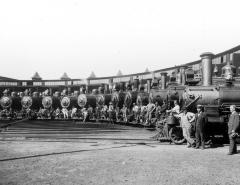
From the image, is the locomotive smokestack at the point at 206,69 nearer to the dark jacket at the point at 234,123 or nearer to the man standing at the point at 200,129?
the man standing at the point at 200,129

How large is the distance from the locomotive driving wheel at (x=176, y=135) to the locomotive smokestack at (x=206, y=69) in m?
4.32

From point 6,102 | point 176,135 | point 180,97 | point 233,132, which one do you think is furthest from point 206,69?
point 6,102

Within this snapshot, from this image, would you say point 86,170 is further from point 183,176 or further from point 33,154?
point 33,154

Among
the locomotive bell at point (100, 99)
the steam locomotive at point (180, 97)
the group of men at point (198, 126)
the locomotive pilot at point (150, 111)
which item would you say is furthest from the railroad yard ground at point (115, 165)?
the locomotive bell at point (100, 99)

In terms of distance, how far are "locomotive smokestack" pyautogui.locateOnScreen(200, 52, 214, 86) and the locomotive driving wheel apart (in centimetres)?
432

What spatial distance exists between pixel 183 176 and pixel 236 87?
7398mm

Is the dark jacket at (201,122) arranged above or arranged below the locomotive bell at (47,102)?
below

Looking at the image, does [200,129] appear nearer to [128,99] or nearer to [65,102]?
[128,99]

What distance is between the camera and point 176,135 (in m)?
11.8

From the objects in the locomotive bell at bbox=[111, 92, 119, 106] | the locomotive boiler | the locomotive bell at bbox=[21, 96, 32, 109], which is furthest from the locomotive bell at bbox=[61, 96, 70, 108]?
the locomotive boiler

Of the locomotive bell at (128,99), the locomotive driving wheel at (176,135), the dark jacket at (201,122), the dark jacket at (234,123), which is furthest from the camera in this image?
the locomotive bell at (128,99)

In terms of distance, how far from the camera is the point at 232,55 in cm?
2625

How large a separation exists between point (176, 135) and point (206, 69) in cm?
532

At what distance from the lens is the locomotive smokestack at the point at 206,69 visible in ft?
50.3
